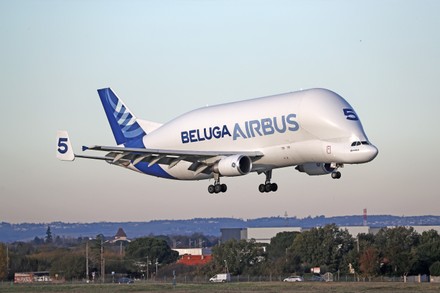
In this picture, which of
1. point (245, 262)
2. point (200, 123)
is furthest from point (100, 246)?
point (200, 123)

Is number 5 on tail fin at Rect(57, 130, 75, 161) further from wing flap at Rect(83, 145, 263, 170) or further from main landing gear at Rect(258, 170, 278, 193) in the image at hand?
main landing gear at Rect(258, 170, 278, 193)

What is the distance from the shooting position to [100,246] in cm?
13188

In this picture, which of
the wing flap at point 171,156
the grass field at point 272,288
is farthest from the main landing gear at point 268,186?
the grass field at point 272,288

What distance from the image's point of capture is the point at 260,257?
Answer: 140 meters

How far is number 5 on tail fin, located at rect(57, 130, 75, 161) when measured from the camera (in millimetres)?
74375

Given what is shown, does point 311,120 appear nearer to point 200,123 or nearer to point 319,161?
point 319,161

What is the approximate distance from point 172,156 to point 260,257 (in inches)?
2638

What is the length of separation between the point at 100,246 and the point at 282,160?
65.9 metres

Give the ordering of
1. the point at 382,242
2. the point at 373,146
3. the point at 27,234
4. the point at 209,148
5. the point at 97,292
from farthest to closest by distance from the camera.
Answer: the point at 27,234, the point at 382,242, the point at 97,292, the point at 209,148, the point at 373,146

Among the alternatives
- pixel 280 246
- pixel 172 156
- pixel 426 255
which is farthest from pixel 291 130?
pixel 280 246

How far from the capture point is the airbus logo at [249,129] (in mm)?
68438

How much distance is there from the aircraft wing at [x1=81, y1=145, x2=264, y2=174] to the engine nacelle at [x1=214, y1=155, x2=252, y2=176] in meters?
0.51

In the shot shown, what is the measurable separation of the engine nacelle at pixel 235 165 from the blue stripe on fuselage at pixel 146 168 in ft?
30.9

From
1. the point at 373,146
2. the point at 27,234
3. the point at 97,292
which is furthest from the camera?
the point at 27,234
